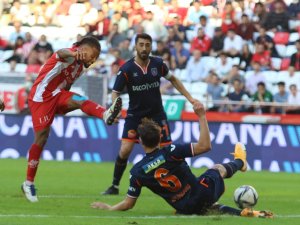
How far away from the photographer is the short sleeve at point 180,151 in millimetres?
10281

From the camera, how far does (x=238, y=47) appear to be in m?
25.3

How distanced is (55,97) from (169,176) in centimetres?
260

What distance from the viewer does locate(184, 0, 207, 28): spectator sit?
27.6 metres

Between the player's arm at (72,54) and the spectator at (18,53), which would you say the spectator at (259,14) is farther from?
the player's arm at (72,54)

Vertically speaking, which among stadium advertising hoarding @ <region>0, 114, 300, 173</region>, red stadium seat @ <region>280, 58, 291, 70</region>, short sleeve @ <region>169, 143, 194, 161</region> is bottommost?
stadium advertising hoarding @ <region>0, 114, 300, 173</region>

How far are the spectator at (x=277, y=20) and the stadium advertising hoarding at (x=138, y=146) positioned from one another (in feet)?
18.9

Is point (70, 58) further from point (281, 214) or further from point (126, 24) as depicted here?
point (126, 24)

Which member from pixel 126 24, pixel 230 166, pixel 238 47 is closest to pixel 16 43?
pixel 126 24

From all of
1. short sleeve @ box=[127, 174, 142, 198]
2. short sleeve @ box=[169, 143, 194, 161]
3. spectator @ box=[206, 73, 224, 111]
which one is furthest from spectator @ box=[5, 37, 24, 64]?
short sleeve @ box=[169, 143, 194, 161]

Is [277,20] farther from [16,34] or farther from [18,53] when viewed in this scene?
[16,34]

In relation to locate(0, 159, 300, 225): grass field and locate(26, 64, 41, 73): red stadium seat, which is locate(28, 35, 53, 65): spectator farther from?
locate(0, 159, 300, 225): grass field

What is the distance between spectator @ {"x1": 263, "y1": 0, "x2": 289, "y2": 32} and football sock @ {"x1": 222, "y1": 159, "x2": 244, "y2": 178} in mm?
14992

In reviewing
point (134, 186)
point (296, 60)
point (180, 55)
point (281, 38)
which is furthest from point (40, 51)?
point (134, 186)

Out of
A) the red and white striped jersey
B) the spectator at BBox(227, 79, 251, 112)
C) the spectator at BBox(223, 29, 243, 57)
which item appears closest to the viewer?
the red and white striped jersey
